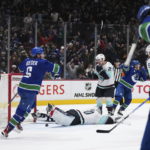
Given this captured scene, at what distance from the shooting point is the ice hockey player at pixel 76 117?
329 inches

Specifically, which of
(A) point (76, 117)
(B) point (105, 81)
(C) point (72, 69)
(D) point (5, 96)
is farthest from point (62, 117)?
(C) point (72, 69)

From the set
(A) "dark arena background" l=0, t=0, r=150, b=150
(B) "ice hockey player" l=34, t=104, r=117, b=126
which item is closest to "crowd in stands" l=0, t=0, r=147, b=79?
(A) "dark arena background" l=0, t=0, r=150, b=150

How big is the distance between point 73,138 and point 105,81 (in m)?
2.87

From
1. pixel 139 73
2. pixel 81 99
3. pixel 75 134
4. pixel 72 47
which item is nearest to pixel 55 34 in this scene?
pixel 72 47

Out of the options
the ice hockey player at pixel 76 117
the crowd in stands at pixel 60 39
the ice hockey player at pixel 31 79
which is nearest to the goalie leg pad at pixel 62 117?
the ice hockey player at pixel 76 117

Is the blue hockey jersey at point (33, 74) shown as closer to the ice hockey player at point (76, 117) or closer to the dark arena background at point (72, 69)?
the dark arena background at point (72, 69)

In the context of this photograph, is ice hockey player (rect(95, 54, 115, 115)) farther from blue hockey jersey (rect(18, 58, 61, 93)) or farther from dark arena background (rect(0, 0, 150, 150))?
blue hockey jersey (rect(18, 58, 61, 93))

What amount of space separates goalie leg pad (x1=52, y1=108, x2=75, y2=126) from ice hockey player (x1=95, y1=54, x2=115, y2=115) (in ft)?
4.50

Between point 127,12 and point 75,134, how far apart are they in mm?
12251

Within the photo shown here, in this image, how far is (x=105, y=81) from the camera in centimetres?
981

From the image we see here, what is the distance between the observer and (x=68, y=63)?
13586 mm

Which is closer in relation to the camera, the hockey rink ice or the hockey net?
the hockey rink ice

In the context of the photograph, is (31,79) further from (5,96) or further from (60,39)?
(60,39)

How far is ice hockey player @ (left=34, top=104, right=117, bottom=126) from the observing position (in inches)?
329
